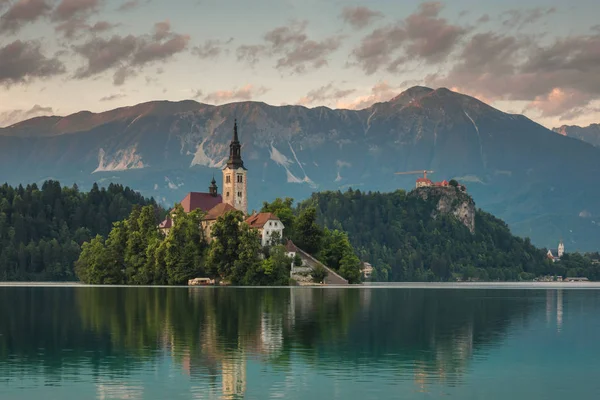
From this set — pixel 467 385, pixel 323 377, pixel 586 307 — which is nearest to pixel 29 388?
pixel 323 377

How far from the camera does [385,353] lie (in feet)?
212

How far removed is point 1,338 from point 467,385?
34.7 m

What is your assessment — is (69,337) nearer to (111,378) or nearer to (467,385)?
(111,378)

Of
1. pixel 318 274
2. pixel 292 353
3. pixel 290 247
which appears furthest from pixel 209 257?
pixel 292 353

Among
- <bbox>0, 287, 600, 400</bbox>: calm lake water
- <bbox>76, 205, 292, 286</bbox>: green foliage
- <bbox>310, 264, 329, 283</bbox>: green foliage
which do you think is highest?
<bbox>76, 205, 292, 286</bbox>: green foliage

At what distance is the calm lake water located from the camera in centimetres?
5056

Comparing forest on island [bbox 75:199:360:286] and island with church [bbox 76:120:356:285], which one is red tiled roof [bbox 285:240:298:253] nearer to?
island with church [bbox 76:120:356:285]

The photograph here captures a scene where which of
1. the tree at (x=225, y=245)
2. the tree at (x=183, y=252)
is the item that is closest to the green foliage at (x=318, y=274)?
the tree at (x=225, y=245)

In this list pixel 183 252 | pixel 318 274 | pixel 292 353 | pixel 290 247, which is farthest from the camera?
pixel 290 247

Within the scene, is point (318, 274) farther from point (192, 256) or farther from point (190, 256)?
point (190, 256)

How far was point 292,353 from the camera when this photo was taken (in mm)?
64500

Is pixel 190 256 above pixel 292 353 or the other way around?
above

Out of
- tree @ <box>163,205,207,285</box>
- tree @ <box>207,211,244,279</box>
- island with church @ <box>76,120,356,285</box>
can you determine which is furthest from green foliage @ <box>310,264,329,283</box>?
tree @ <box>163,205,207,285</box>

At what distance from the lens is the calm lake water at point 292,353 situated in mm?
50562
